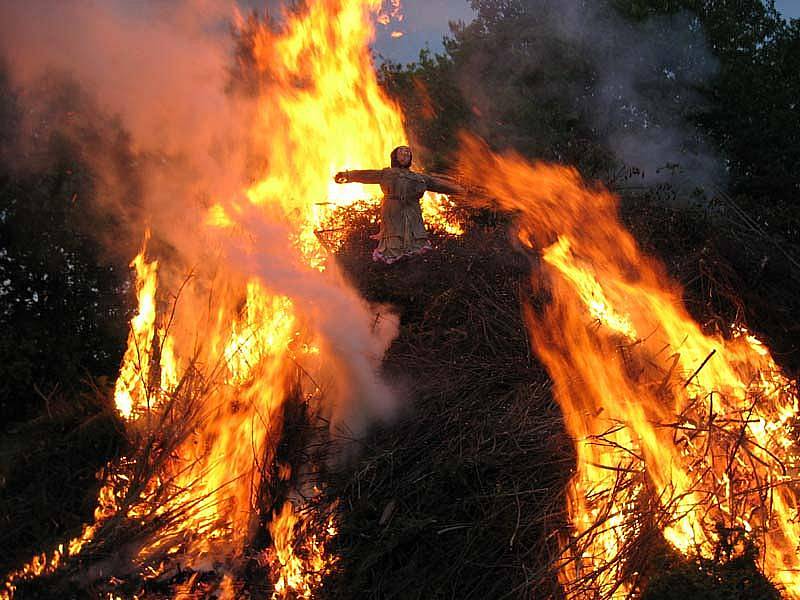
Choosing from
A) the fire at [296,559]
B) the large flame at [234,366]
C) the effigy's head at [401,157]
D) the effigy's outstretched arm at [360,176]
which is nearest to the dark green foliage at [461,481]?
the fire at [296,559]

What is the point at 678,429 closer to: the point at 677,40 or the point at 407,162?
the point at 407,162

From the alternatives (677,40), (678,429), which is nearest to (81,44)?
(678,429)

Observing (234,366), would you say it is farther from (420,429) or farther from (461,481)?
(461,481)

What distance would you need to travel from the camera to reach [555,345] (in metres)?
4.33

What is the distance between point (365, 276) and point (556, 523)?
4.01 metres

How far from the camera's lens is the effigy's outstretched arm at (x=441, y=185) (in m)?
7.14

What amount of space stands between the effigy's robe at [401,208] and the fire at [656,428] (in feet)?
7.45

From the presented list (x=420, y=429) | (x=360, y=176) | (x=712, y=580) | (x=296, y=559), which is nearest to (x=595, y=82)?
(x=360, y=176)

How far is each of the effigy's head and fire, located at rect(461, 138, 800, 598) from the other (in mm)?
2428

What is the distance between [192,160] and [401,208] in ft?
9.19

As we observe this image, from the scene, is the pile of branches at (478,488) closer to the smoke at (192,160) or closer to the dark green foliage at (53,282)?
the smoke at (192,160)

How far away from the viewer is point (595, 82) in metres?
15.5

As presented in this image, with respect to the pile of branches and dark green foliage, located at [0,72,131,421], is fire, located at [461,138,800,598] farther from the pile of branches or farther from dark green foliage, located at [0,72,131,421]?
dark green foliage, located at [0,72,131,421]

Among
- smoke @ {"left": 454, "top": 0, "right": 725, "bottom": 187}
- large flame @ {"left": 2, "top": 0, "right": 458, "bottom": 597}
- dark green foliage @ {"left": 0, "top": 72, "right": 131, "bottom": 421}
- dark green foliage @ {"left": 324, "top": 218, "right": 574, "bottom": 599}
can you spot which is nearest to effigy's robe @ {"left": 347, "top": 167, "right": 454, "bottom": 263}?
large flame @ {"left": 2, "top": 0, "right": 458, "bottom": 597}
